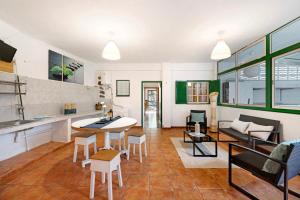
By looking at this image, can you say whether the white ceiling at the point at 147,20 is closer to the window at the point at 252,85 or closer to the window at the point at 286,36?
the window at the point at 286,36

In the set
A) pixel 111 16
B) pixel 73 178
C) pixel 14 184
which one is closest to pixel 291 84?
pixel 111 16

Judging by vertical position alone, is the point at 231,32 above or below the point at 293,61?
above

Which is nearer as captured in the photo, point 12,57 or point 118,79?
point 12,57

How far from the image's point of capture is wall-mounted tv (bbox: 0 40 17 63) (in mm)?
2748

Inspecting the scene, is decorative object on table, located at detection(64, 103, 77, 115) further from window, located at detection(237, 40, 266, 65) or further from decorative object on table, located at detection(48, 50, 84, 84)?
window, located at detection(237, 40, 266, 65)

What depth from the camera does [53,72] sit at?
13.6 ft

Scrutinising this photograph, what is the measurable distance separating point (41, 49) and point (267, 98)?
582 cm

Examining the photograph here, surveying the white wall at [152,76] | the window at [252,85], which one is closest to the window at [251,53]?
the window at [252,85]

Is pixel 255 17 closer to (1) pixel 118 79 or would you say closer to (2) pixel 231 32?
(2) pixel 231 32

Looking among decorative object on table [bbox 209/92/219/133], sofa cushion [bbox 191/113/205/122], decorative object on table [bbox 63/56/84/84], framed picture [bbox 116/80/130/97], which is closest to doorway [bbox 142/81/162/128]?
framed picture [bbox 116/80/130/97]

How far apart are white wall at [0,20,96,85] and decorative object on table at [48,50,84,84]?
0.16 m

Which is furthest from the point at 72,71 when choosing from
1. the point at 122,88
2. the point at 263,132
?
the point at 263,132

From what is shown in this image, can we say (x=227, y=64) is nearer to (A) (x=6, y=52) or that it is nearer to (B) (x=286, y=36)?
(B) (x=286, y=36)

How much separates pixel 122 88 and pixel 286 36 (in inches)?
210
